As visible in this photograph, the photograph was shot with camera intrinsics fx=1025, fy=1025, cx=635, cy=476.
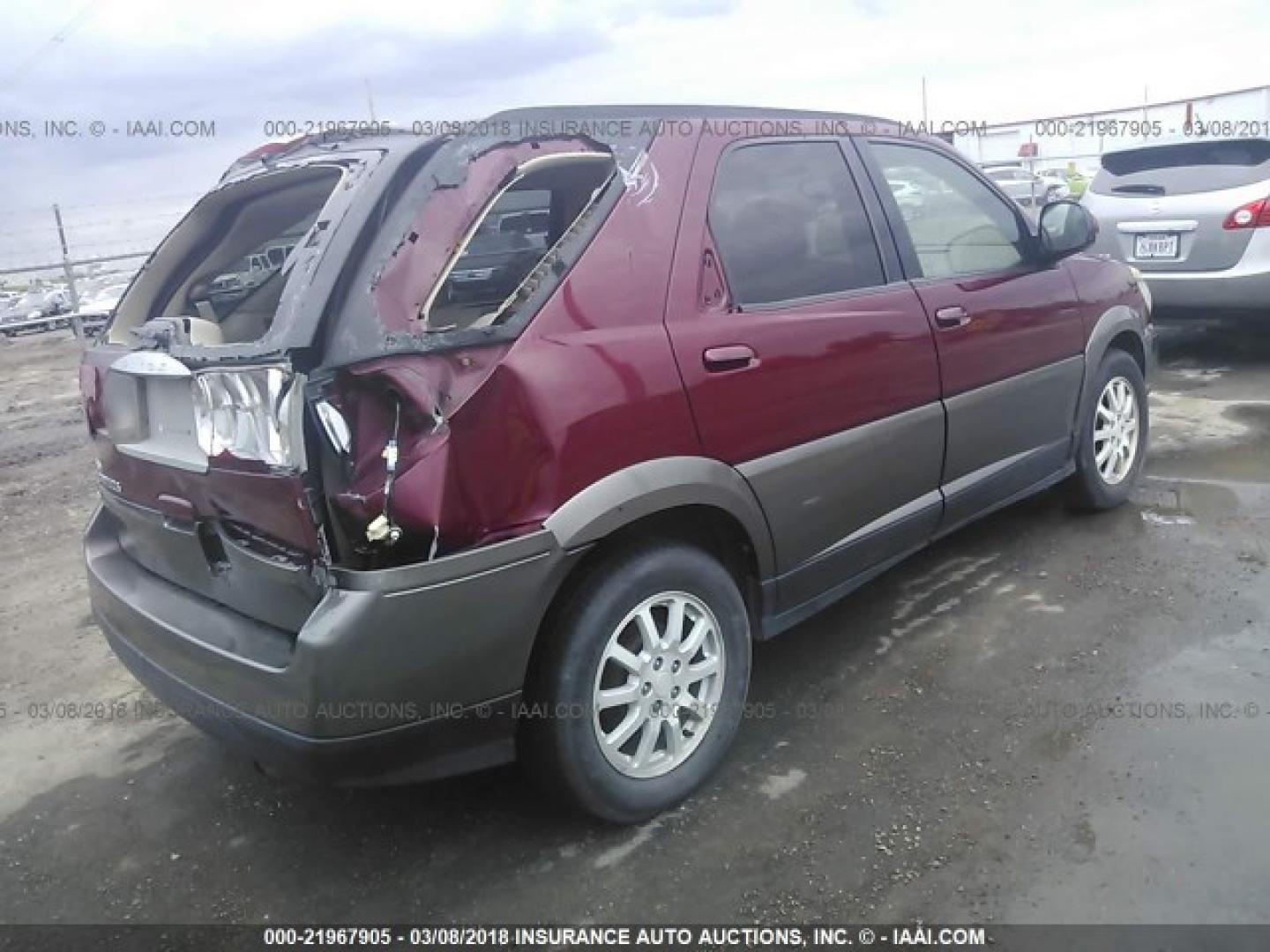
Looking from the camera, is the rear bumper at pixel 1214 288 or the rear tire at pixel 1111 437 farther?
the rear bumper at pixel 1214 288

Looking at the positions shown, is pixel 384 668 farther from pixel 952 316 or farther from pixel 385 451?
pixel 952 316

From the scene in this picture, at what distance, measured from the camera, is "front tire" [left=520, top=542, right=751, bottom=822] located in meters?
2.44

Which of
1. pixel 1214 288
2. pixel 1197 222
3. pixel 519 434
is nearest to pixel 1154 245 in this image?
pixel 1197 222

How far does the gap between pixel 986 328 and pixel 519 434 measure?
6.94ft

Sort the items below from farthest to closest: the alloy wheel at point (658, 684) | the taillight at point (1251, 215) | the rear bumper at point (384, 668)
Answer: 1. the taillight at point (1251, 215)
2. the alloy wheel at point (658, 684)
3. the rear bumper at point (384, 668)

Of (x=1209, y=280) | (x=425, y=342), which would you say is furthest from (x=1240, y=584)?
(x=1209, y=280)

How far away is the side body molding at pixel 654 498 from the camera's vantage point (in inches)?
93.3

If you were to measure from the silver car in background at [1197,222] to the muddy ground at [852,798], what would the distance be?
3436 millimetres

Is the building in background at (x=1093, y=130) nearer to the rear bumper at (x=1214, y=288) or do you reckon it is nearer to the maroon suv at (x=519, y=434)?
the rear bumper at (x=1214, y=288)

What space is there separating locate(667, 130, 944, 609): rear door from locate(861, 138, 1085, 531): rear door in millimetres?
138

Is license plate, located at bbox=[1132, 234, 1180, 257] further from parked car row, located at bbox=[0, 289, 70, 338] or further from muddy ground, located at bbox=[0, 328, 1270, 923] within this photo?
parked car row, located at bbox=[0, 289, 70, 338]

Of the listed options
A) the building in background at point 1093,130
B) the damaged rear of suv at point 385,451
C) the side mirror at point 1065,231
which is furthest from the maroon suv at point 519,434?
the building in background at point 1093,130

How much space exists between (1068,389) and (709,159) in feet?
6.98

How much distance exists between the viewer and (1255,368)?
287 inches
